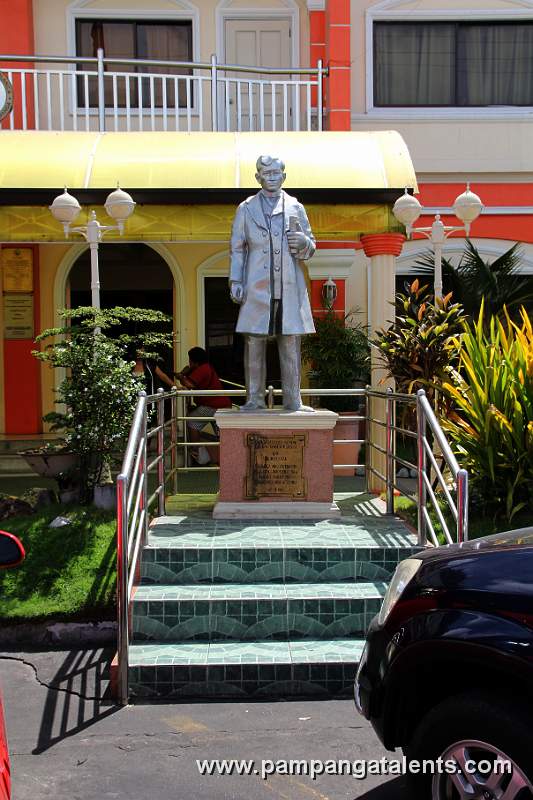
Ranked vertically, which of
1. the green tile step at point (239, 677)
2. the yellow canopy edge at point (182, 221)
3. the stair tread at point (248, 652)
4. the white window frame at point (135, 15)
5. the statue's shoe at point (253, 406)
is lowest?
the green tile step at point (239, 677)

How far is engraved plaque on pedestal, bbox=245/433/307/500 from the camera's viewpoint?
23.3 ft

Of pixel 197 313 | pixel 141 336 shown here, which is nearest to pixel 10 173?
pixel 141 336

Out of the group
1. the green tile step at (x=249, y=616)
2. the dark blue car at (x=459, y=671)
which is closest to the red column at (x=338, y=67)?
the green tile step at (x=249, y=616)

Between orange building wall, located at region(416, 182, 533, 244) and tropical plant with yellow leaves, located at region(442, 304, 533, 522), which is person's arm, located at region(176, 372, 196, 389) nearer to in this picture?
tropical plant with yellow leaves, located at region(442, 304, 533, 522)

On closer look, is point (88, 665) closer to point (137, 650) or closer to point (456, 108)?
point (137, 650)

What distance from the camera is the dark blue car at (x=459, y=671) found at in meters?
2.72

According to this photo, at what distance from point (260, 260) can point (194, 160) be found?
300cm

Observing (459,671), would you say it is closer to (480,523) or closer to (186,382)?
(480,523)

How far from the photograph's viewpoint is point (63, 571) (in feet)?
21.0

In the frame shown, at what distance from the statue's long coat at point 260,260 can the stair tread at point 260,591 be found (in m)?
2.34

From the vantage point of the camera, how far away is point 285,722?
4.59 meters

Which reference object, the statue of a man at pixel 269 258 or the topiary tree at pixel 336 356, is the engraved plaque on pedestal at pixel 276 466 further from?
the topiary tree at pixel 336 356

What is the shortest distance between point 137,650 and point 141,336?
10.4ft

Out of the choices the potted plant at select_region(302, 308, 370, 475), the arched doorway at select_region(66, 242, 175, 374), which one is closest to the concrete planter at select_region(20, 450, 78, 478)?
the potted plant at select_region(302, 308, 370, 475)
